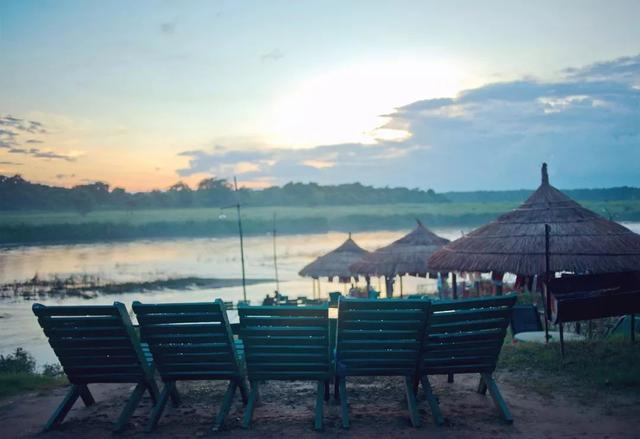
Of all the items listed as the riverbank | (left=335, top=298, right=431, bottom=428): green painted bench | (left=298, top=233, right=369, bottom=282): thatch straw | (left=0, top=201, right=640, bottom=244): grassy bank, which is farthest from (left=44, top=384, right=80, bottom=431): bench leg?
(left=0, top=201, right=640, bottom=244): grassy bank

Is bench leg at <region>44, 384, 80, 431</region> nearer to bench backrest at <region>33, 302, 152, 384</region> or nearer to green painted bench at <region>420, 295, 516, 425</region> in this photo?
bench backrest at <region>33, 302, 152, 384</region>

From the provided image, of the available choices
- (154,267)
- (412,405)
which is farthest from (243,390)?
(154,267)

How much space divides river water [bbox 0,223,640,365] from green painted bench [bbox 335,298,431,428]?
11545 mm

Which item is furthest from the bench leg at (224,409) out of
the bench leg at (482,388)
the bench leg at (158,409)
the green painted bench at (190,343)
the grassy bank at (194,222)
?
the grassy bank at (194,222)

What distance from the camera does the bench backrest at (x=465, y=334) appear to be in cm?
395

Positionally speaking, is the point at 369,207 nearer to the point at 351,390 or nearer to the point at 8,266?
the point at 8,266

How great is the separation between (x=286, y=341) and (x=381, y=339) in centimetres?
63

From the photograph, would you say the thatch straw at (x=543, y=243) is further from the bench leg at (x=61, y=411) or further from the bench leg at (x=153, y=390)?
the bench leg at (x=61, y=411)

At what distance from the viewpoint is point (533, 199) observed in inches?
352

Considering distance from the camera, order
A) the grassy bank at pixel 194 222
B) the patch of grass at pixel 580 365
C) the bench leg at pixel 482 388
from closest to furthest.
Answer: the bench leg at pixel 482 388 → the patch of grass at pixel 580 365 → the grassy bank at pixel 194 222

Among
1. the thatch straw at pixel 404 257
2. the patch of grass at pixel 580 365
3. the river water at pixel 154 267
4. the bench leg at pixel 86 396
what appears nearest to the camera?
the bench leg at pixel 86 396

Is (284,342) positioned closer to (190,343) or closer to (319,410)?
(319,410)

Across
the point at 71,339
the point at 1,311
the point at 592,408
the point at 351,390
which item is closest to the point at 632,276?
the point at 592,408

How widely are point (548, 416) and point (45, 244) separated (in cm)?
4712
